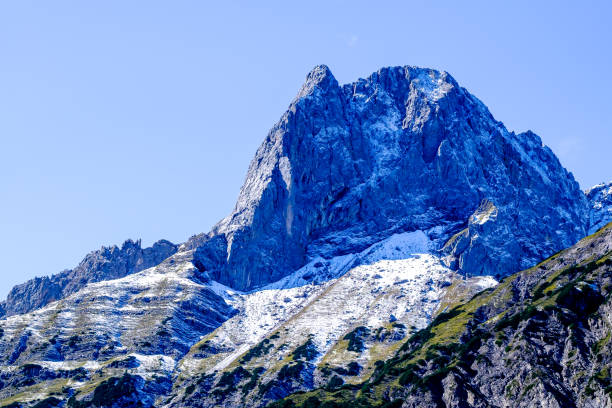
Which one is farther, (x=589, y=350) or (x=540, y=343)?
(x=540, y=343)

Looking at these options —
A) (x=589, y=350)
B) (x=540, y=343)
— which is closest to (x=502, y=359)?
(x=540, y=343)

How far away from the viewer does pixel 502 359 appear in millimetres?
195500

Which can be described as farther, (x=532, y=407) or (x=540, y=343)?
(x=540, y=343)

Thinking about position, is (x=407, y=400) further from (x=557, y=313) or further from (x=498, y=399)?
(x=557, y=313)

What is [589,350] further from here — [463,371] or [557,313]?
[463,371]

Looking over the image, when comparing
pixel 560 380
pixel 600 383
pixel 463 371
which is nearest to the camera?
pixel 600 383

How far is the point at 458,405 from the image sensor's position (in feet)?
616

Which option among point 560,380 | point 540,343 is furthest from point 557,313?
point 560,380

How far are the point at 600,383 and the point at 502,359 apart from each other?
3410 cm

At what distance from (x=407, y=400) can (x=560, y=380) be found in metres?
41.2

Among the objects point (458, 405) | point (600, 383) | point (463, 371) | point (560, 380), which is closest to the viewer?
point (600, 383)

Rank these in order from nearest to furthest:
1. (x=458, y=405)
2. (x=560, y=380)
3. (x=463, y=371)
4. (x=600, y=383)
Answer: (x=600, y=383), (x=560, y=380), (x=458, y=405), (x=463, y=371)

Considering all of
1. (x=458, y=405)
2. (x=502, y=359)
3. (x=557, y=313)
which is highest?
(x=557, y=313)

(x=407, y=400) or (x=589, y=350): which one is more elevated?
(x=589, y=350)
